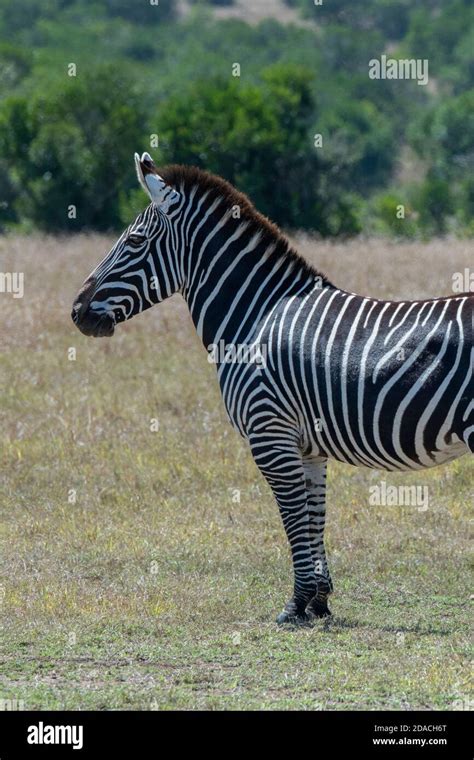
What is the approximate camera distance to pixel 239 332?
24.7 ft

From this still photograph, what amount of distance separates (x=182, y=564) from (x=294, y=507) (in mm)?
1334

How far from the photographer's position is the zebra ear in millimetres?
7578

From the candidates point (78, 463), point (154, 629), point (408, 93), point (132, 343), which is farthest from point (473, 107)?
point (154, 629)

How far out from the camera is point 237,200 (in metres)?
7.66

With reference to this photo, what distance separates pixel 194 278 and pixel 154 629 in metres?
2.15

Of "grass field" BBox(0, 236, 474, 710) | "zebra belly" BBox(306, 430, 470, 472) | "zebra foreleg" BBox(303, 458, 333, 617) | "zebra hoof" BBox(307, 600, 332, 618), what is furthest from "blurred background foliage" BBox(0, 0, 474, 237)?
"zebra hoof" BBox(307, 600, 332, 618)

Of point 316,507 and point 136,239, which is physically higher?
point 136,239

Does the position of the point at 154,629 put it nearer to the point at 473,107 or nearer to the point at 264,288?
the point at 264,288

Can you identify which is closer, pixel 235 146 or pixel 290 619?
pixel 290 619

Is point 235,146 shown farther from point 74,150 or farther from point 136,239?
point 136,239
